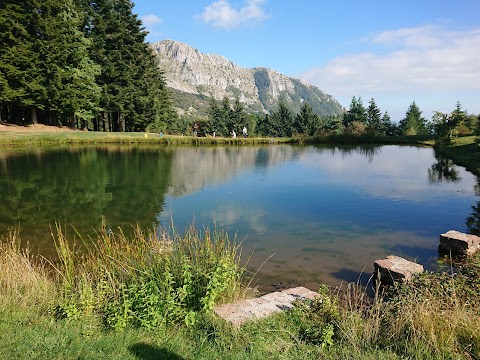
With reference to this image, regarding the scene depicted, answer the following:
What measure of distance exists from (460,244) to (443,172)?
56.3 ft

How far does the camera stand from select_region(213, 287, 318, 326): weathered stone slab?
5013 mm

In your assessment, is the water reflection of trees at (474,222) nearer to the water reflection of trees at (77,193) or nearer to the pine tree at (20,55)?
the water reflection of trees at (77,193)

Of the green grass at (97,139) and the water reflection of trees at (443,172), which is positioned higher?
the green grass at (97,139)

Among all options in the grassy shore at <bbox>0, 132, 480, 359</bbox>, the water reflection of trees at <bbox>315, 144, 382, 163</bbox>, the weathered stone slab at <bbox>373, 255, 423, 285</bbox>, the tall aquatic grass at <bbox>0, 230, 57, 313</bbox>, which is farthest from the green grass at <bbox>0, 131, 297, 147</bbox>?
the weathered stone slab at <bbox>373, 255, 423, 285</bbox>

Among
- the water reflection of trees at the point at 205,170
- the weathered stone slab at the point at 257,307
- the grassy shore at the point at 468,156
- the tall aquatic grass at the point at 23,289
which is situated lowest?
the weathered stone slab at the point at 257,307

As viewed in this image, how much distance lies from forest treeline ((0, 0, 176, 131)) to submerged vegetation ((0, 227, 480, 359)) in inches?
1569

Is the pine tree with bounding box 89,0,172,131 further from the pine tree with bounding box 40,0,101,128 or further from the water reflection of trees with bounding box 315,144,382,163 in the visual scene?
the water reflection of trees with bounding box 315,144,382,163

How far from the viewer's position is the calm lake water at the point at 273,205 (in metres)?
8.83

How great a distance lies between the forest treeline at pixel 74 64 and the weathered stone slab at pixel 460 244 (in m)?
42.4

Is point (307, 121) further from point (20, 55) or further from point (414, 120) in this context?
point (20, 55)

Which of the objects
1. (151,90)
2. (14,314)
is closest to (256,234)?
(14,314)

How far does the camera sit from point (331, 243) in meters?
9.45

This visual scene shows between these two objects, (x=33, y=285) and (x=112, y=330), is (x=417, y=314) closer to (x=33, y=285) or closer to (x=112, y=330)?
(x=112, y=330)

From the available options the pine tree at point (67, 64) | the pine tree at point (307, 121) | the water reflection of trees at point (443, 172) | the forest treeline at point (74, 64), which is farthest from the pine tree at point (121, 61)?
the water reflection of trees at point (443, 172)
